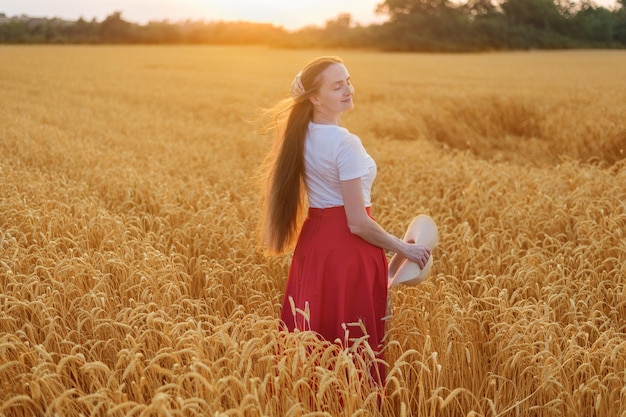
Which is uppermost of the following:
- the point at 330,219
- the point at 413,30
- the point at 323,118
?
the point at 413,30

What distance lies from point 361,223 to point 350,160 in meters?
0.31

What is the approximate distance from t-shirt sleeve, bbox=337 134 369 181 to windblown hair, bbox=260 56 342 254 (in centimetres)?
23

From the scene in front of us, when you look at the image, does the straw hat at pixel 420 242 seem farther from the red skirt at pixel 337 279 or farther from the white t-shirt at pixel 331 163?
the white t-shirt at pixel 331 163

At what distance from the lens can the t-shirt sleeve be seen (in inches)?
109

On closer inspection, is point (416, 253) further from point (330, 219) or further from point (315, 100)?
point (315, 100)

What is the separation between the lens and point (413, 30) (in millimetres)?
53094

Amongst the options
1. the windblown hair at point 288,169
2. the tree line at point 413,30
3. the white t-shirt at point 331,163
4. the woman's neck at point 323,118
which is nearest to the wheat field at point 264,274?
the windblown hair at point 288,169

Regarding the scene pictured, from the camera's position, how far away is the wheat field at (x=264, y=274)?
2553mm

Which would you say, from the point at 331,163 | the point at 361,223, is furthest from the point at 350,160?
the point at 361,223

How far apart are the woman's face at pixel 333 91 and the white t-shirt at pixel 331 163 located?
10 cm

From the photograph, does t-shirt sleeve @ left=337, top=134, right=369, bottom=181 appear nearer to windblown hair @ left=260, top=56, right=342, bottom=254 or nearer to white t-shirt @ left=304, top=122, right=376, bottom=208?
white t-shirt @ left=304, top=122, right=376, bottom=208

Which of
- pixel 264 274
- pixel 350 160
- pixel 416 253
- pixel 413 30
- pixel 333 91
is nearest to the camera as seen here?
pixel 350 160

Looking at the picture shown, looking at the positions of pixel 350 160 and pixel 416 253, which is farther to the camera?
pixel 416 253

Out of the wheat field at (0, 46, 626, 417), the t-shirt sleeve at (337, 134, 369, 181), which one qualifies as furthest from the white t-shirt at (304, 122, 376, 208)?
the wheat field at (0, 46, 626, 417)
